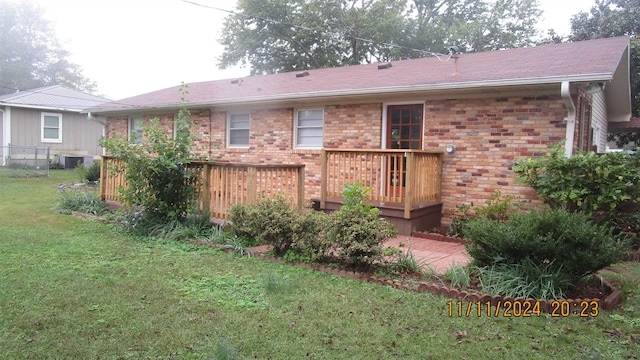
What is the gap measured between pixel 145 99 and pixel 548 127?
1206cm

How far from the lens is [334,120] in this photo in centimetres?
1002

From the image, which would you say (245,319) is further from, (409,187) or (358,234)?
(409,187)

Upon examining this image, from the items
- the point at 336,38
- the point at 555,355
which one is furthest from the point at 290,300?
the point at 336,38

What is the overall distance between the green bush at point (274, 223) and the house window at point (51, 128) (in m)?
19.5

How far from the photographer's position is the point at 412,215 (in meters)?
7.66

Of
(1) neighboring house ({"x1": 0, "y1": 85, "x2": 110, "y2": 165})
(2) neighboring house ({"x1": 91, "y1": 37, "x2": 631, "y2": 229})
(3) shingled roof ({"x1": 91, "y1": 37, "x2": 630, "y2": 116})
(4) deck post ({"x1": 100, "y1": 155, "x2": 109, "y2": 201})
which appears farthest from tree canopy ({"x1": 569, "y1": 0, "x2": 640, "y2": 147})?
(1) neighboring house ({"x1": 0, "y1": 85, "x2": 110, "y2": 165})

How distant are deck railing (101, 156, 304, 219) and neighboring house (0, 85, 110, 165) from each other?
14.6m

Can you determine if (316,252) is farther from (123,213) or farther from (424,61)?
(424,61)

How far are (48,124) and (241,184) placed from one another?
18.6m

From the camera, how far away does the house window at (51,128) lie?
70.8ft

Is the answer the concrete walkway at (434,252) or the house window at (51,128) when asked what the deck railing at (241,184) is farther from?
the house window at (51,128)

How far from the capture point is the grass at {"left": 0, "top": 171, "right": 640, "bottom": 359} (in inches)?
128

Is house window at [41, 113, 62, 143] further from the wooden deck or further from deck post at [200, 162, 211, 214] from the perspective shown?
the wooden deck

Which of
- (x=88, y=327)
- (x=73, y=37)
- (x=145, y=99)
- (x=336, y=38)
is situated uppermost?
(x=73, y=37)
